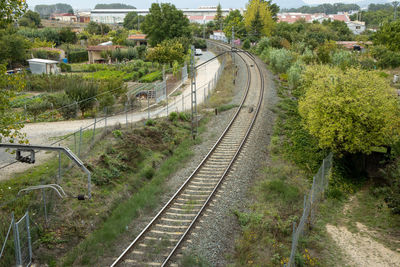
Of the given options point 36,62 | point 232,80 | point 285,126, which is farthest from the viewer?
point 36,62

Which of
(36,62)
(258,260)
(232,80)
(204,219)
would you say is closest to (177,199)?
(204,219)

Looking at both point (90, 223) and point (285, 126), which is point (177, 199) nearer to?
point (90, 223)

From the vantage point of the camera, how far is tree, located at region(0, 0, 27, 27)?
1371 centimetres

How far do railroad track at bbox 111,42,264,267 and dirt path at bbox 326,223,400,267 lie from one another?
223 inches

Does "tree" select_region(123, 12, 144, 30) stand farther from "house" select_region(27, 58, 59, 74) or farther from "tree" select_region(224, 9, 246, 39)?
"house" select_region(27, 58, 59, 74)

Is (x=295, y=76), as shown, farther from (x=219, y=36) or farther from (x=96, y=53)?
(x=219, y=36)

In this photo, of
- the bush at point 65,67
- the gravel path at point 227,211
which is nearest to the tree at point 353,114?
the gravel path at point 227,211

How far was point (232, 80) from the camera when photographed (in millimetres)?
47062

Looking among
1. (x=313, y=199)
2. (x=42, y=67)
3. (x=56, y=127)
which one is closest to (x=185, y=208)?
(x=313, y=199)

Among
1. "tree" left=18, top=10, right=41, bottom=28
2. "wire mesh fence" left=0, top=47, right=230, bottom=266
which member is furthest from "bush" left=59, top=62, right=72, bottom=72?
"tree" left=18, top=10, right=41, bottom=28

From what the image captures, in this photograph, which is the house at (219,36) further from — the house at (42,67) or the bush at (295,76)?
the bush at (295,76)

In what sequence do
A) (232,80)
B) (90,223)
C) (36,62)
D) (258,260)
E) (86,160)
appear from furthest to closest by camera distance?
(36,62) < (232,80) < (86,160) < (90,223) < (258,260)

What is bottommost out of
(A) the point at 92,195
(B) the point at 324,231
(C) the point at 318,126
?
(B) the point at 324,231

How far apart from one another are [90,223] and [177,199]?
12.9 feet
